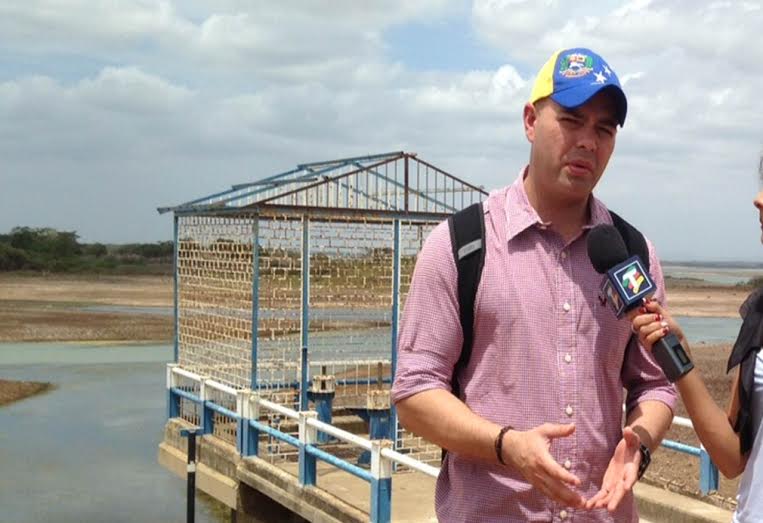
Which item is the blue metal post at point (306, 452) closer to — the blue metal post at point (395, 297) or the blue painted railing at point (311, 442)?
the blue painted railing at point (311, 442)

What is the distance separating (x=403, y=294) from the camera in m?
10.5

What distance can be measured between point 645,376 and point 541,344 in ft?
→ 1.10

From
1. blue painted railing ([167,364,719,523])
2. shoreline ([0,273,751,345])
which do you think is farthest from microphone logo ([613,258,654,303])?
shoreline ([0,273,751,345])

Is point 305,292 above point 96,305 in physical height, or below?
above

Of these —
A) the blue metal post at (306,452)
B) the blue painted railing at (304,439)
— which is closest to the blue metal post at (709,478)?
the blue painted railing at (304,439)

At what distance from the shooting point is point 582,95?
2275 mm

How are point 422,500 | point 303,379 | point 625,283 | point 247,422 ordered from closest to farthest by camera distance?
point 625,283
point 422,500
point 247,422
point 303,379

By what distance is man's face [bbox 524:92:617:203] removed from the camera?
2320mm

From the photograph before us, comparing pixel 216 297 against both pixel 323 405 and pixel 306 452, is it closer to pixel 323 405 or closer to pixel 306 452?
pixel 323 405

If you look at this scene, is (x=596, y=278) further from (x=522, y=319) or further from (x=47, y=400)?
(x=47, y=400)

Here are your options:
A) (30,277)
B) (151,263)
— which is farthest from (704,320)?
(151,263)

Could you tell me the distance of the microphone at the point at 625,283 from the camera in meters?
2.15

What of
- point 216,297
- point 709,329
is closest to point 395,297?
point 216,297

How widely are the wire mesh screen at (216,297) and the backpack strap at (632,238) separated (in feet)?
23.3
